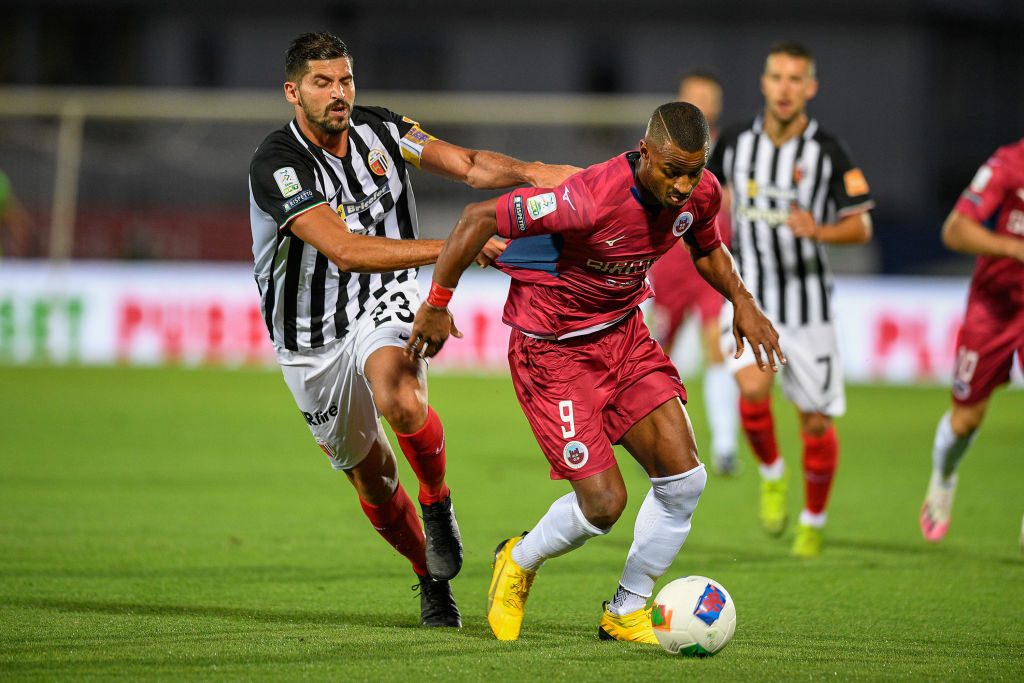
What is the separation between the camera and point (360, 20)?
89.1ft

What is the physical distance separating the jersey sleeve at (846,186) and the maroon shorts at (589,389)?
2606mm

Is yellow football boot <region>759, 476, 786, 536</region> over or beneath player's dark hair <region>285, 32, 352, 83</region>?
beneath

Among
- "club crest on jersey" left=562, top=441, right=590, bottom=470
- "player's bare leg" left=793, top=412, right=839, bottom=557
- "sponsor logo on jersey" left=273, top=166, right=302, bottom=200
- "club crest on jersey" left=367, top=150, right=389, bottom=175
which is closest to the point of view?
"club crest on jersey" left=562, top=441, right=590, bottom=470

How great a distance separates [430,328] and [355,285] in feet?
2.98

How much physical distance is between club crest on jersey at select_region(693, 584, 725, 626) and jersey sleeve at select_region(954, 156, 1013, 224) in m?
3.03

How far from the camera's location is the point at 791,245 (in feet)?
24.5

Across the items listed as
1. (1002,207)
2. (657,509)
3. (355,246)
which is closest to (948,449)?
(1002,207)

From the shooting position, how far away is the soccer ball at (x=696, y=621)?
4.65 metres

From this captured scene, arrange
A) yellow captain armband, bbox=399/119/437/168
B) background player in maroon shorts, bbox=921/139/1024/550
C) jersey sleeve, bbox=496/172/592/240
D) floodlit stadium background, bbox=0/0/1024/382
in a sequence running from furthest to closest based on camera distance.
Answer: floodlit stadium background, bbox=0/0/1024/382, background player in maroon shorts, bbox=921/139/1024/550, yellow captain armband, bbox=399/119/437/168, jersey sleeve, bbox=496/172/592/240

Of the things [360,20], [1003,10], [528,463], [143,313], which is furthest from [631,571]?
[1003,10]

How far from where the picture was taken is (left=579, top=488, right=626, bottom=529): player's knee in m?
4.89

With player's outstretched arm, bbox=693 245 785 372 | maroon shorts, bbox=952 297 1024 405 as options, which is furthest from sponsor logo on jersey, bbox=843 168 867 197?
player's outstretched arm, bbox=693 245 785 372

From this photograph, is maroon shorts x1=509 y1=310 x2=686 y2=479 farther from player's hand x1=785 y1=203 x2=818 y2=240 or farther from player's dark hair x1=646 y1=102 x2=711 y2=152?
player's hand x1=785 y1=203 x2=818 y2=240

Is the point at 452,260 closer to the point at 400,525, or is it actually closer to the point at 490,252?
the point at 490,252
